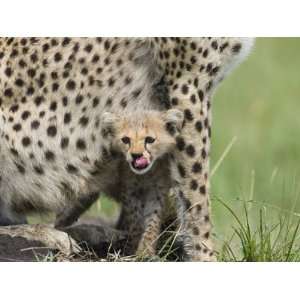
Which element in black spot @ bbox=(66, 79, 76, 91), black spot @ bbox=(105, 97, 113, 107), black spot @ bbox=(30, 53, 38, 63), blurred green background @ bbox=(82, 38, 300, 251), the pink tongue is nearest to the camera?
the pink tongue

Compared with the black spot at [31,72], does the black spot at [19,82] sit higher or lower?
lower

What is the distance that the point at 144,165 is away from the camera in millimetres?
6246

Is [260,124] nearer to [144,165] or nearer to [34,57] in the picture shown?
[34,57]

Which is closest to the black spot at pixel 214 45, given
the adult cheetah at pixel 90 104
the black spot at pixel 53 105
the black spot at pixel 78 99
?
the adult cheetah at pixel 90 104

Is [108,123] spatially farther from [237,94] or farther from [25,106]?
[237,94]

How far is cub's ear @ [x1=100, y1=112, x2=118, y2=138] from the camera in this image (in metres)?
6.31

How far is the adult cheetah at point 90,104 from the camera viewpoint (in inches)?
247

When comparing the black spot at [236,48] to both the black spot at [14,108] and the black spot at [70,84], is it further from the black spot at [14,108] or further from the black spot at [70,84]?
the black spot at [14,108]

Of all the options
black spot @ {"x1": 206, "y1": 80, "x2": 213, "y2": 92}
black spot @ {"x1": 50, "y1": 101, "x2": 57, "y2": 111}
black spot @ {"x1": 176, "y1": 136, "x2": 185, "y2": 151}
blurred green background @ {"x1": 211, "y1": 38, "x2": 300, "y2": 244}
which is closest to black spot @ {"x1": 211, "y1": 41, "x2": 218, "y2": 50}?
black spot @ {"x1": 206, "y1": 80, "x2": 213, "y2": 92}

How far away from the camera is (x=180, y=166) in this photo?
6293mm

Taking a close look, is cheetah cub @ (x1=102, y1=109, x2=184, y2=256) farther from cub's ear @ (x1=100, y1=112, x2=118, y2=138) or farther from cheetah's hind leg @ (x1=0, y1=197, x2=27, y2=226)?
cheetah's hind leg @ (x1=0, y1=197, x2=27, y2=226)
